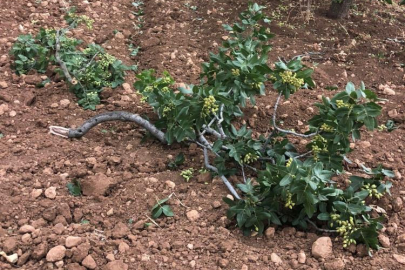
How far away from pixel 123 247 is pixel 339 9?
359 centimetres

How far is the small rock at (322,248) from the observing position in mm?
2105

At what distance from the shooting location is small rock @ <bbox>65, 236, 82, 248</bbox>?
209cm

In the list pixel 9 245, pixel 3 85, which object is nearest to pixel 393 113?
pixel 9 245

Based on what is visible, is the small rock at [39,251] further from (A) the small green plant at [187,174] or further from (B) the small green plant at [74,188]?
(A) the small green plant at [187,174]

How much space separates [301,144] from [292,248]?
2.93ft

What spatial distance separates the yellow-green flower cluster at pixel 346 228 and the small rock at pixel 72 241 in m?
1.24

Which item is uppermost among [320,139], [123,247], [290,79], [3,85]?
[290,79]

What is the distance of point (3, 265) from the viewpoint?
6.61 ft

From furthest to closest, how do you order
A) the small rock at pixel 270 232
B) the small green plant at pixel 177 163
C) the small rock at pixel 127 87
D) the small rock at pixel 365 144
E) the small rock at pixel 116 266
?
the small rock at pixel 127 87, the small rock at pixel 365 144, the small green plant at pixel 177 163, the small rock at pixel 270 232, the small rock at pixel 116 266

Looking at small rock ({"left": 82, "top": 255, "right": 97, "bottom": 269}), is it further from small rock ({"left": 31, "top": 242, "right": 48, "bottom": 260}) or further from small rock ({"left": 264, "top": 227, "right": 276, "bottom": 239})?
small rock ({"left": 264, "top": 227, "right": 276, "bottom": 239})

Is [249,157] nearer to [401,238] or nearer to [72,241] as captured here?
[401,238]

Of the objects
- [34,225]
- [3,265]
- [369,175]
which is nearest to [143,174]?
[34,225]

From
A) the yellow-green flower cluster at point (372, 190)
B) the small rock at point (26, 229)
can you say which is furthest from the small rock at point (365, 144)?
the small rock at point (26, 229)

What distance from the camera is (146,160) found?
9.16 feet
